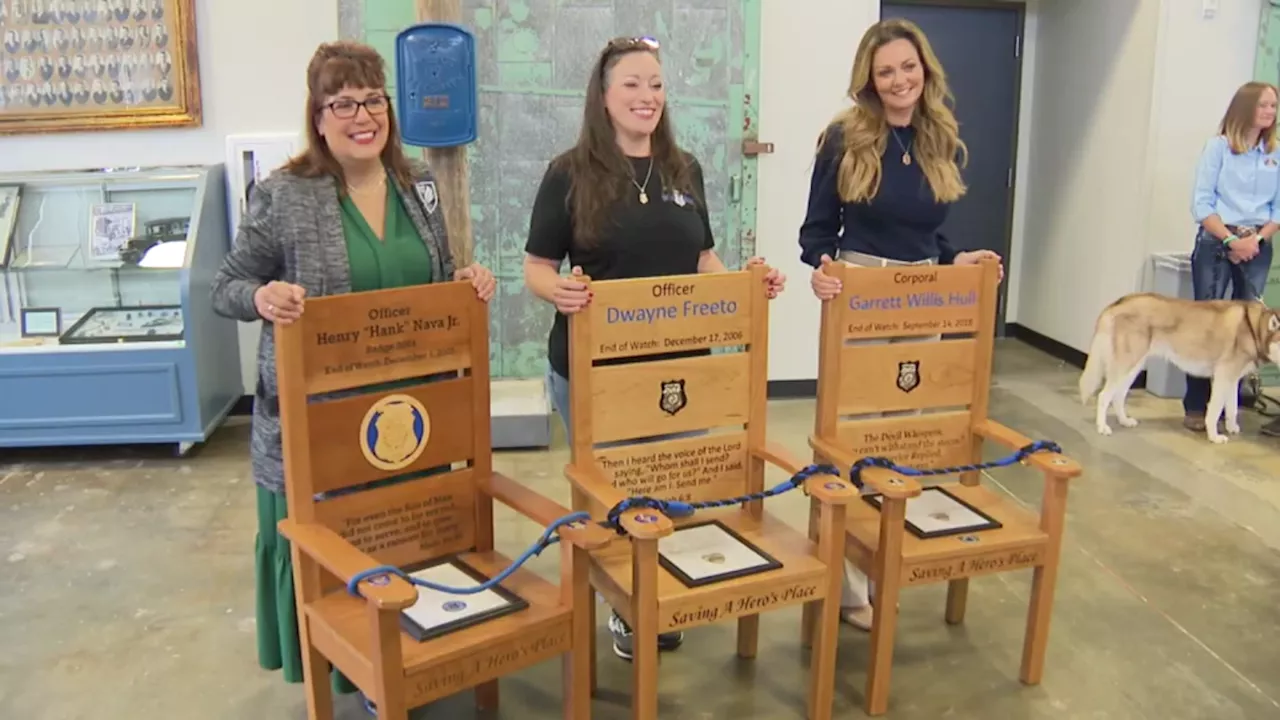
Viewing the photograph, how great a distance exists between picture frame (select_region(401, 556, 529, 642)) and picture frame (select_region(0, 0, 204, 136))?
10.0 feet

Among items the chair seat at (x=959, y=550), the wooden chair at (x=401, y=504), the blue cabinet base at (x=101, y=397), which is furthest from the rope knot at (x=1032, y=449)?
the blue cabinet base at (x=101, y=397)

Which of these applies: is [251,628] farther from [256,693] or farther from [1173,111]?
[1173,111]

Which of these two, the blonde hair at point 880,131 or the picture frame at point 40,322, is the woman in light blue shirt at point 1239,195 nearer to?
the blonde hair at point 880,131

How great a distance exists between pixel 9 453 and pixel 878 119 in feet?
11.9

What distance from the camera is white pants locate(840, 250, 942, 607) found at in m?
2.69

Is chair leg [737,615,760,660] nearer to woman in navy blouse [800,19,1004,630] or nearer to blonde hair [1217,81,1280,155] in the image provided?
woman in navy blouse [800,19,1004,630]

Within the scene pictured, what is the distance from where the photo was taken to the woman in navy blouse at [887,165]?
2.59 meters

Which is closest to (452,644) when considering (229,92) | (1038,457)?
(1038,457)

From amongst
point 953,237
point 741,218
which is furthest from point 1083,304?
point 741,218

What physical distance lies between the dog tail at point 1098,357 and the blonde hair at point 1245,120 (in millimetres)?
879

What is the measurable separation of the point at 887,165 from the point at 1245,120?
2.74 metres

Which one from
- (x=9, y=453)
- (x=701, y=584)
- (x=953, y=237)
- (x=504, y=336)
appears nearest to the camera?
(x=701, y=584)

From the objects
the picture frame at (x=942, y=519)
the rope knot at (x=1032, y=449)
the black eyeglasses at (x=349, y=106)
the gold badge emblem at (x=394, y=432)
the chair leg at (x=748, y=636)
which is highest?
the black eyeglasses at (x=349, y=106)

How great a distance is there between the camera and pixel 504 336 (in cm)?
480
